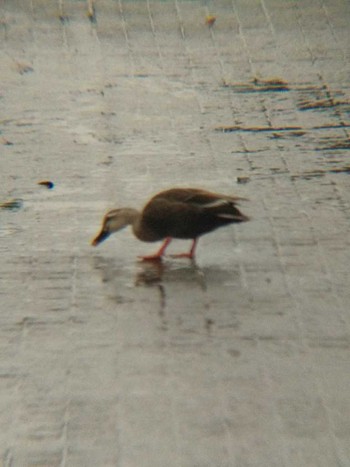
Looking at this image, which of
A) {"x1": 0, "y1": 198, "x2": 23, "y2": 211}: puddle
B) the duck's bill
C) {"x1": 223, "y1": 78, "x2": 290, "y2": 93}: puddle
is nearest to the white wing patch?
the duck's bill

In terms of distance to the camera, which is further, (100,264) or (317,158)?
(317,158)

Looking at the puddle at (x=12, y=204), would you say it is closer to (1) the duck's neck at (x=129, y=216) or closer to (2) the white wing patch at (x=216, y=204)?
(1) the duck's neck at (x=129, y=216)

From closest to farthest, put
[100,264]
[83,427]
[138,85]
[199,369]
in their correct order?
[83,427] < [199,369] < [100,264] < [138,85]

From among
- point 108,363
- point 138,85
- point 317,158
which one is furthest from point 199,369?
point 138,85

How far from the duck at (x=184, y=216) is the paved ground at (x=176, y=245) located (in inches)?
8.2

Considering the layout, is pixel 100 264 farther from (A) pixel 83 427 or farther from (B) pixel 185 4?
(B) pixel 185 4

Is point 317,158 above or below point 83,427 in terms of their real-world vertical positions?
below

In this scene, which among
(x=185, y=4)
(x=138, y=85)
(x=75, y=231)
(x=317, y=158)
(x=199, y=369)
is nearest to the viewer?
(x=199, y=369)

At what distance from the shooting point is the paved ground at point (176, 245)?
5.39 m

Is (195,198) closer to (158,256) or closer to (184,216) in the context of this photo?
(184,216)

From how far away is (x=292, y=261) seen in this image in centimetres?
750

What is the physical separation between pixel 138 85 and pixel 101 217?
3.49 metres

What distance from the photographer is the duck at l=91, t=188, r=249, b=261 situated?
728 centimetres

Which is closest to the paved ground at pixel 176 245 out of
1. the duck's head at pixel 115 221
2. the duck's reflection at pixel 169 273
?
the duck's reflection at pixel 169 273
